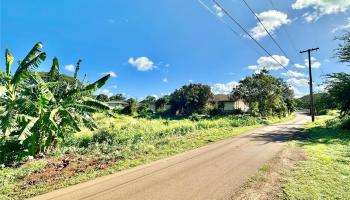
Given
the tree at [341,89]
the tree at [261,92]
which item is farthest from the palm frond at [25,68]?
the tree at [261,92]

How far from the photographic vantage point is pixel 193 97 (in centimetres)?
5684

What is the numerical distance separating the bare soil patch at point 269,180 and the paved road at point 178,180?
0.26m

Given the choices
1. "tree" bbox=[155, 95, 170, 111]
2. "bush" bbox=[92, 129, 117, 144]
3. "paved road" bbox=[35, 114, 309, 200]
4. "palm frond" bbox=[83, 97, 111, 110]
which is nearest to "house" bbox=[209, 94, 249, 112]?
"tree" bbox=[155, 95, 170, 111]

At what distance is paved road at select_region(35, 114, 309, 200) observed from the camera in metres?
6.54

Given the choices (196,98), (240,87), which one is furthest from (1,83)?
(196,98)

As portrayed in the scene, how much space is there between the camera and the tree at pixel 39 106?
32.4 ft

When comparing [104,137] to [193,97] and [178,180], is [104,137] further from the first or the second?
[193,97]

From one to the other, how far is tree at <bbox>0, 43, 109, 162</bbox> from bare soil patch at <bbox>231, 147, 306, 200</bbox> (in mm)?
7201

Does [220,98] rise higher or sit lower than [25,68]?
higher

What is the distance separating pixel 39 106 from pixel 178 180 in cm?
622

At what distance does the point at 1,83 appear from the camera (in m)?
10.9

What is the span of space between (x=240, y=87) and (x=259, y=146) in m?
30.5

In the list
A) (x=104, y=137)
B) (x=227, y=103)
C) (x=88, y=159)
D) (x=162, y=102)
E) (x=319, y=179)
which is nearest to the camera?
(x=319, y=179)

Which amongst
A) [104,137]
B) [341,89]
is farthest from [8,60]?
[341,89]
